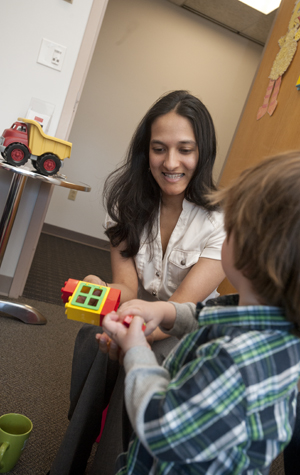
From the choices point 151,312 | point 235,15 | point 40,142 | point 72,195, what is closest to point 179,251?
point 151,312

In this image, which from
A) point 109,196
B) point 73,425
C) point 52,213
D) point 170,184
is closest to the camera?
point 73,425

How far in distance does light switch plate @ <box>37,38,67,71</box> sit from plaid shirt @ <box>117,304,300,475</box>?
166 centimetres

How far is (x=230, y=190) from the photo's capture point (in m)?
0.64

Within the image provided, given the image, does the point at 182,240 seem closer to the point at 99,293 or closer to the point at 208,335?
the point at 99,293

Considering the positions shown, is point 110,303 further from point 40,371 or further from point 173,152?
point 40,371

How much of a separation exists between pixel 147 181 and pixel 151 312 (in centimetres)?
62

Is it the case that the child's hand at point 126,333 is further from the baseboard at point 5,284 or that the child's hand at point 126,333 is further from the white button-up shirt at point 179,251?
the baseboard at point 5,284

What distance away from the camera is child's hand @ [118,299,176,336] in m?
0.70

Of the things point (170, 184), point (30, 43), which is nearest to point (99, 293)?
point (170, 184)

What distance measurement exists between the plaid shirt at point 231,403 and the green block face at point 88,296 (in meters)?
0.20

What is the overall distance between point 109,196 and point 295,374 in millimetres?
879

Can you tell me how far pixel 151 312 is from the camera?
744 mm

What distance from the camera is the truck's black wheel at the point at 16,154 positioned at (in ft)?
4.81

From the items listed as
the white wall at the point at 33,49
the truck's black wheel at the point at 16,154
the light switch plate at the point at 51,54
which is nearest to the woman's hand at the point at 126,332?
the truck's black wheel at the point at 16,154
